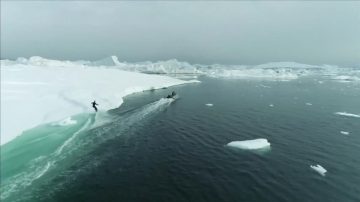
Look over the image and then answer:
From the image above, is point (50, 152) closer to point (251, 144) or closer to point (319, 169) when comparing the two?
point (251, 144)

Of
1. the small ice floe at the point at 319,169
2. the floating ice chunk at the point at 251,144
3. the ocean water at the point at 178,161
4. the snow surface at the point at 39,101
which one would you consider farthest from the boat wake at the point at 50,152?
the small ice floe at the point at 319,169

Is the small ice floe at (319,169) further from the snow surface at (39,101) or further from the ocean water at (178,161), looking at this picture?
Answer: the snow surface at (39,101)

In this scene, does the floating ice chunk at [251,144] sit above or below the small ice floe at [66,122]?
below

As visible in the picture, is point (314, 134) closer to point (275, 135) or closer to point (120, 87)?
point (275, 135)

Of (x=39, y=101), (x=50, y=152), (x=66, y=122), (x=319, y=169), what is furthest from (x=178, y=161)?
(x=39, y=101)

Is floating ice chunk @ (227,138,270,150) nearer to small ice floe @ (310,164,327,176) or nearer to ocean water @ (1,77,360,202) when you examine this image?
ocean water @ (1,77,360,202)

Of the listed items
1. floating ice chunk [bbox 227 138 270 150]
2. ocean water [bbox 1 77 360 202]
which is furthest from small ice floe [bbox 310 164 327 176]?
floating ice chunk [bbox 227 138 270 150]

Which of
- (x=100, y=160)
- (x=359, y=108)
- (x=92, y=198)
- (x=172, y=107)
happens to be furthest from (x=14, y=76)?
(x=359, y=108)

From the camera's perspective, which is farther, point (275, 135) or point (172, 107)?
point (172, 107)

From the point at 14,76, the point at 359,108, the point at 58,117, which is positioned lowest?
the point at 359,108
